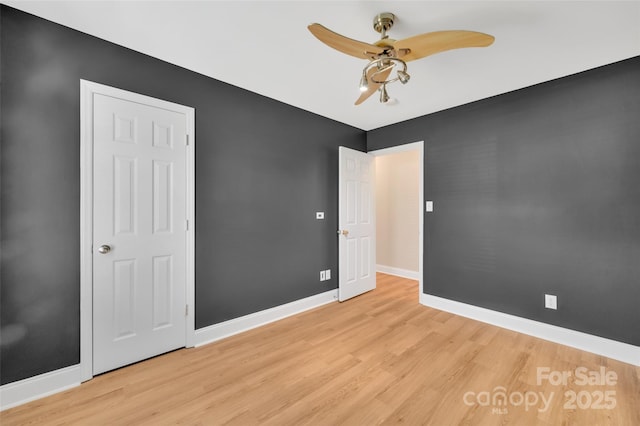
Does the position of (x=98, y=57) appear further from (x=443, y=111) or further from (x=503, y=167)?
(x=503, y=167)

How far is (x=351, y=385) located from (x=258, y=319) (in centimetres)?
132

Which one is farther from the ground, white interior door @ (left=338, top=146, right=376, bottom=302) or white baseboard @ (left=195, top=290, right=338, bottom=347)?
white interior door @ (left=338, top=146, right=376, bottom=302)

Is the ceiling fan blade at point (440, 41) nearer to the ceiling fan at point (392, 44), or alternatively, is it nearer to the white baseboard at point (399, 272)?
the ceiling fan at point (392, 44)

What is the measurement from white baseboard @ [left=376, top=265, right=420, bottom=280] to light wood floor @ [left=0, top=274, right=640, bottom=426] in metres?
2.05

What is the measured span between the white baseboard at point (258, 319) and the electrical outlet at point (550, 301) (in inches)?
92.2

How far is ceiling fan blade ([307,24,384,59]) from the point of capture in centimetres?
141

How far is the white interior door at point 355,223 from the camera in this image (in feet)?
11.8

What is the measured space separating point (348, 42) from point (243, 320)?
2.67 meters

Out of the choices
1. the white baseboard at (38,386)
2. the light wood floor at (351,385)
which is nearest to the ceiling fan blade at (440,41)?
the light wood floor at (351,385)

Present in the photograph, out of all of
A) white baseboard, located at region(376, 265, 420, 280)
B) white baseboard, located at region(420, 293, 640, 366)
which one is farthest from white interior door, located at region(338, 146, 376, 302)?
white baseboard, located at region(376, 265, 420, 280)

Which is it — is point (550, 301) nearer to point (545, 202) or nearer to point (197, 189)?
point (545, 202)

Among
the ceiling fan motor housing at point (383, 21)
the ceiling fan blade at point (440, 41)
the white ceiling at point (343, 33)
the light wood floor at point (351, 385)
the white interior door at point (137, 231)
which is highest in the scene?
the white ceiling at point (343, 33)

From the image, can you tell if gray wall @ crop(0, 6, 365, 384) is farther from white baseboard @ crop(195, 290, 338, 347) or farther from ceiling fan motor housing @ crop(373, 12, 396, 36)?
ceiling fan motor housing @ crop(373, 12, 396, 36)

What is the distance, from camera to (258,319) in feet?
9.29
